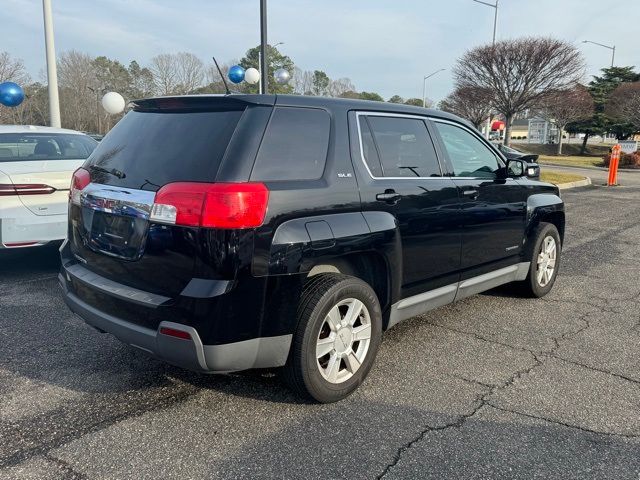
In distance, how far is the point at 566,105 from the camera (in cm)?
3769

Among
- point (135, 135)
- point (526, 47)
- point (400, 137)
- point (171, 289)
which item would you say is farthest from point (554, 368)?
point (526, 47)

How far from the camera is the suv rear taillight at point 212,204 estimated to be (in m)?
2.63

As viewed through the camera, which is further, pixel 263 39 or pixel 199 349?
pixel 263 39

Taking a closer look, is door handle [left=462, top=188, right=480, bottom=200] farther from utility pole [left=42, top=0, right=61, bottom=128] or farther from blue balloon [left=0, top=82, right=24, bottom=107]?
blue balloon [left=0, top=82, right=24, bottom=107]

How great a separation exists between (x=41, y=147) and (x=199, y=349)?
453cm

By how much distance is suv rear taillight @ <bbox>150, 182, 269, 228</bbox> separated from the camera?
2629mm

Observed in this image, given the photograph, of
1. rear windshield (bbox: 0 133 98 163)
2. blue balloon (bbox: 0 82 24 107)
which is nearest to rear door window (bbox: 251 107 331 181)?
rear windshield (bbox: 0 133 98 163)

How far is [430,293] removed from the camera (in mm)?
3885

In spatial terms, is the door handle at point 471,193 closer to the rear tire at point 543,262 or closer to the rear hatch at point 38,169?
the rear tire at point 543,262

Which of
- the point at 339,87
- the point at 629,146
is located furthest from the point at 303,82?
the point at 629,146

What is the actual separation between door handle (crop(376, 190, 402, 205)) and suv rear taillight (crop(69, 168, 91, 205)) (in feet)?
6.04

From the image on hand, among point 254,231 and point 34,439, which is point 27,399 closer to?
point 34,439

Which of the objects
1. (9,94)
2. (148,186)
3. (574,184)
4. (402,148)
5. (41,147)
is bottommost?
(574,184)

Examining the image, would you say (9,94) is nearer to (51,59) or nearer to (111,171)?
(51,59)
